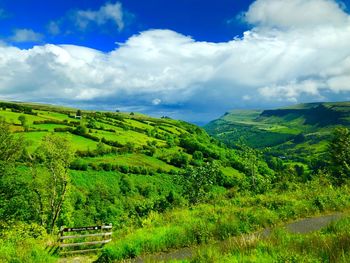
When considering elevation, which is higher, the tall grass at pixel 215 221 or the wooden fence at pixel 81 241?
the tall grass at pixel 215 221

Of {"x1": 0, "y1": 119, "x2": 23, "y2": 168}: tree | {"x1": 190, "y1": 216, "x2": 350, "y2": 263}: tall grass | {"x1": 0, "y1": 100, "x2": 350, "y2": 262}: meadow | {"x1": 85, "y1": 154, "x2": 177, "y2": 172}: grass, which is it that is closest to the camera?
{"x1": 190, "y1": 216, "x2": 350, "y2": 263}: tall grass

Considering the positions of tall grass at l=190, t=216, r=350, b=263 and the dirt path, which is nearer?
tall grass at l=190, t=216, r=350, b=263

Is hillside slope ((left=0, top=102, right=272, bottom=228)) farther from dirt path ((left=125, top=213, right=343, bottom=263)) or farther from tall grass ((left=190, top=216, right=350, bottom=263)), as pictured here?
tall grass ((left=190, top=216, right=350, bottom=263))

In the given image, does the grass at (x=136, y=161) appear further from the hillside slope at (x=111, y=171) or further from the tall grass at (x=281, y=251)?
the tall grass at (x=281, y=251)

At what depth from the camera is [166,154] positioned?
637ft

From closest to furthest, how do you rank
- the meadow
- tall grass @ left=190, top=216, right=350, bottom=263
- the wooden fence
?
tall grass @ left=190, top=216, right=350, bottom=263 → the meadow → the wooden fence

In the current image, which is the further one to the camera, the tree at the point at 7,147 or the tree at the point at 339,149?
the tree at the point at 339,149

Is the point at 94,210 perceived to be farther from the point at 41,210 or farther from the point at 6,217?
the point at 6,217

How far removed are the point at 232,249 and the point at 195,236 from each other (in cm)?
717

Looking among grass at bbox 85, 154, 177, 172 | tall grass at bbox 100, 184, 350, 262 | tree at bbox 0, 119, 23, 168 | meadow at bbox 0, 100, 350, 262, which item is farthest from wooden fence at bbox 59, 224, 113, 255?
grass at bbox 85, 154, 177, 172

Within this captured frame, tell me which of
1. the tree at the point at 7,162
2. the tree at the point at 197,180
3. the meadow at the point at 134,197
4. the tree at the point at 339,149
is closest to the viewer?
the meadow at the point at 134,197

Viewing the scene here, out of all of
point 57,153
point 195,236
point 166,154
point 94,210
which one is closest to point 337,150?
point 57,153

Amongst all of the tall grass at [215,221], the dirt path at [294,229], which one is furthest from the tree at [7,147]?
the dirt path at [294,229]

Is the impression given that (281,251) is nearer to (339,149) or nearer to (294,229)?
(294,229)
